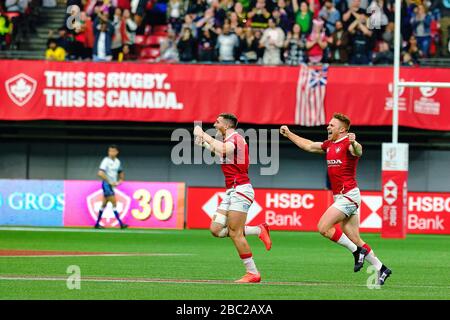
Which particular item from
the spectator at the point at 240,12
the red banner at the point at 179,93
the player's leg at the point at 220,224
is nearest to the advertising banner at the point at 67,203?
the red banner at the point at 179,93

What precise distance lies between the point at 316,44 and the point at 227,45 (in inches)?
101

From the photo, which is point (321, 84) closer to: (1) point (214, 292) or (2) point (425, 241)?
(2) point (425, 241)

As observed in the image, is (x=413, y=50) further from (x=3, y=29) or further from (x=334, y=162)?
(x=334, y=162)

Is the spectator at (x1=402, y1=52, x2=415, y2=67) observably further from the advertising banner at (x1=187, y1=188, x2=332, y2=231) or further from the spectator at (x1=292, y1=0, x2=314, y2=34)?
the advertising banner at (x1=187, y1=188, x2=332, y2=231)

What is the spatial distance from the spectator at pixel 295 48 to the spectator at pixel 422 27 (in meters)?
3.26

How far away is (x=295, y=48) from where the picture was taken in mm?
33531

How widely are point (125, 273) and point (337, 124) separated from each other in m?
3.74


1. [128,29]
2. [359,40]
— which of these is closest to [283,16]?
[359,40]

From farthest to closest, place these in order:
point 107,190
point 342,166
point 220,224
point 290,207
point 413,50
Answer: point 413,50 → point 290,207 → point 107,190 → point 342,166 → point 220,224

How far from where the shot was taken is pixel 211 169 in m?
36.1

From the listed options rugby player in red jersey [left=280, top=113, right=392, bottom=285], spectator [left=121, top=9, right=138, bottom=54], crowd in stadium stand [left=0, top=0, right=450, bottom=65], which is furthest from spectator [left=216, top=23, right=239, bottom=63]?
rugby player in red jersey [left=280, top=113, right=392, bottom=285]

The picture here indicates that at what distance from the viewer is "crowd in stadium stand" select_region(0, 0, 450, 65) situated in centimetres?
3344

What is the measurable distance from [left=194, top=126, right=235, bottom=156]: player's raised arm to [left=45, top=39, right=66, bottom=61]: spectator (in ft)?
61.1

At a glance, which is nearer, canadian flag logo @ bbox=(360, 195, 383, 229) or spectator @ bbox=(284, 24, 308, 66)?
canadian flag logo @ bbox=(360, 195, 383, 229)
